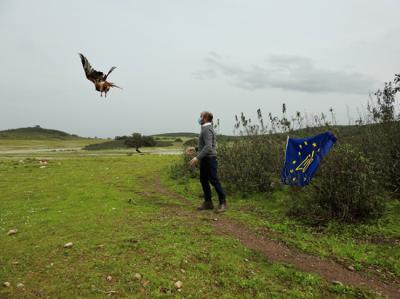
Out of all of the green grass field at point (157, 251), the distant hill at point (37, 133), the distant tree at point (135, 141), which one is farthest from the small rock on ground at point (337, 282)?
the distant hill at point (37, 133)

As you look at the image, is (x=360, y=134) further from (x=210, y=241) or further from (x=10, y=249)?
(x=10, y=249)

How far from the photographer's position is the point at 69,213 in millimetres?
10359

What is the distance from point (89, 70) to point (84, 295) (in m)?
3.48

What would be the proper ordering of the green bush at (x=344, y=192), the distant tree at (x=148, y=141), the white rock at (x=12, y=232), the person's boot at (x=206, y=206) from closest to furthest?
the white rock at (x=12, y=232) < the green bush at (x=344, y=192) < the person's boot at (x=206, y=206) < the distant tree at (x=148, y=141)

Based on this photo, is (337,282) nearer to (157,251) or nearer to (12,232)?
(157,251)

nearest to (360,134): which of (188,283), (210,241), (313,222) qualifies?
(313,222)

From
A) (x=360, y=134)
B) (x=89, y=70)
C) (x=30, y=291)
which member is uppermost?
(x=89, y=70)

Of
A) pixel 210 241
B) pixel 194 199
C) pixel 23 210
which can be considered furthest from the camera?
pixel 194 199

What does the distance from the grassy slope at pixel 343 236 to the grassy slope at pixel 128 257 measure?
124cm

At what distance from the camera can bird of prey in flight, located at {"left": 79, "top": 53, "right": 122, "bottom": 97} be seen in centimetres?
367

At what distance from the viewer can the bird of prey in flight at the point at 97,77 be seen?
144 inches

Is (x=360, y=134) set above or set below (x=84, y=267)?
above

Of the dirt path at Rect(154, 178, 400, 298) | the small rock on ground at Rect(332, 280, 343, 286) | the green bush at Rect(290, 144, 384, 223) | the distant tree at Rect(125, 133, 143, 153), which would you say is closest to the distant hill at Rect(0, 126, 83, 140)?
the distant tree at Rect(125, 133, 143, 153)

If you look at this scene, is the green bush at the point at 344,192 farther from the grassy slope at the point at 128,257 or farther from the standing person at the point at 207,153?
→ the grassy slope at the point at 128,257
